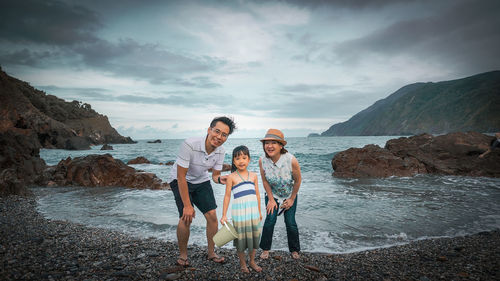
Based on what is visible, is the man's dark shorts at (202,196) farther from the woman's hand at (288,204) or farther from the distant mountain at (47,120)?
the distant mountain at (47,120)

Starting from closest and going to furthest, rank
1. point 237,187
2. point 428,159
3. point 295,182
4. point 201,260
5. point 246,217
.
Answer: point 246,217
point 237,187
point 201,260
point 295,182
point 428,159

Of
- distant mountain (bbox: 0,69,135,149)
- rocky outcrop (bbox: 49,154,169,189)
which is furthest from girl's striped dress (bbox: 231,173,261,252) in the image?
distant mountain (bbox: 0,69,135,149)

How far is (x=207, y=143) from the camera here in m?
3.58

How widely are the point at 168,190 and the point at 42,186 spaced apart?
6411 millimetres

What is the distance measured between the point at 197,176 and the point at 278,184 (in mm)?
1410

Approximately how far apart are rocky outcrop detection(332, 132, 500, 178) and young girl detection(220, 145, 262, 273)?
12.7 m

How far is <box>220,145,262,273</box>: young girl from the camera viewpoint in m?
3.24

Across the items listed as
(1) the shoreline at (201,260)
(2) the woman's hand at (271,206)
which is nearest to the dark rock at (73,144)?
(1) the shoreline at (201,260)

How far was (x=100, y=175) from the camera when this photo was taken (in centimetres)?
1195

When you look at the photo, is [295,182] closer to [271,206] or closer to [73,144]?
[271,206]

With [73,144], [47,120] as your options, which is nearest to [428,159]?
[73,144]

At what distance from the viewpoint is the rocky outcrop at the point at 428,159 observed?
1387 centimetres

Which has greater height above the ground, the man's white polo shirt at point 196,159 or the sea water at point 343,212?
the man's white polo shirt at point 196,159

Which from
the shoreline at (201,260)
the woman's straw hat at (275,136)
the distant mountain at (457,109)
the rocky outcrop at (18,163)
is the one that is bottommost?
the shoreline at (201,260)
